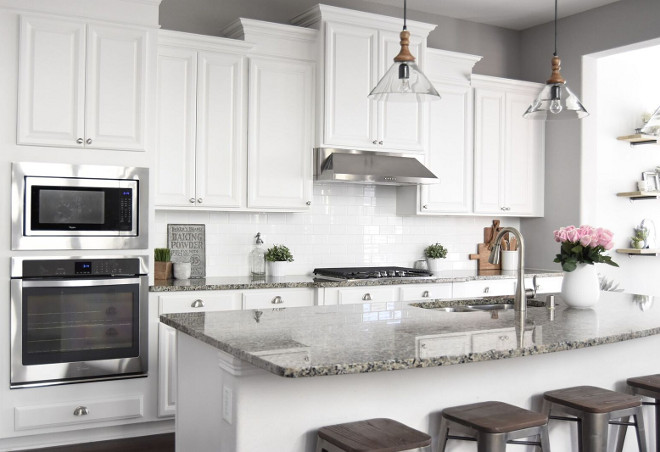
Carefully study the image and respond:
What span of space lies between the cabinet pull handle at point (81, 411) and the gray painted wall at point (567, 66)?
4.08 metres

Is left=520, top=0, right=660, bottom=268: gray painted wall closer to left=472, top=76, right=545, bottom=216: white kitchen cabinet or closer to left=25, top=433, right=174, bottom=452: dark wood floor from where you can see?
left=472, top=76, right=545, bottom=216: white kitchen cabinet

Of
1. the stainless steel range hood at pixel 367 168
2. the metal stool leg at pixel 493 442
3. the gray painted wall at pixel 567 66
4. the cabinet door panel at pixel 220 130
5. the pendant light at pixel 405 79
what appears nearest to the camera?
the metal stool leg at pixel 493 442

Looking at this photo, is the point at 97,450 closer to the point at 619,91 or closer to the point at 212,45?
the point at 212,45

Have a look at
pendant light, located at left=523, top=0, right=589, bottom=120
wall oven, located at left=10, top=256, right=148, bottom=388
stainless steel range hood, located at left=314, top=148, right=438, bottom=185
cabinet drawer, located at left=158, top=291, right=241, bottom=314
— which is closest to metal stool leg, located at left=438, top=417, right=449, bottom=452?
pendant light, located at left=523, top=0, right=589, bottom=120

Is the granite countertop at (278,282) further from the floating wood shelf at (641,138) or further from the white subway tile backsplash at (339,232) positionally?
the floating wood shelf at (641,138)

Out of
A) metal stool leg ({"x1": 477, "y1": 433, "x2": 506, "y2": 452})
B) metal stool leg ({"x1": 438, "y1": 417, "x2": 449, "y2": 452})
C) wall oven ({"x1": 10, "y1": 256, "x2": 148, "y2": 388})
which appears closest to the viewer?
metal stool leg ({"x1": 477, "y1": 433, "x2": 506, "y2": 452})

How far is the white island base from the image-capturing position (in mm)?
2299

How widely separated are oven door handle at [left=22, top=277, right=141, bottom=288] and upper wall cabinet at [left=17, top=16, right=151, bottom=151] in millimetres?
772

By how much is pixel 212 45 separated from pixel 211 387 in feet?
9.25

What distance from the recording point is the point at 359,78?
17.1ft

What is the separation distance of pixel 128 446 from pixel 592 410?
2.67 metres

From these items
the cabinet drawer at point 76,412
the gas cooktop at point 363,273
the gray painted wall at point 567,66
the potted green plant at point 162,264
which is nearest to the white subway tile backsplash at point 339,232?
the potted green plant at point 162,264

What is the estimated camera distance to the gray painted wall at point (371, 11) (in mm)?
5098

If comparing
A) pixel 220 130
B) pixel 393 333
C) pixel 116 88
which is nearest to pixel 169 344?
pixel 220 130
